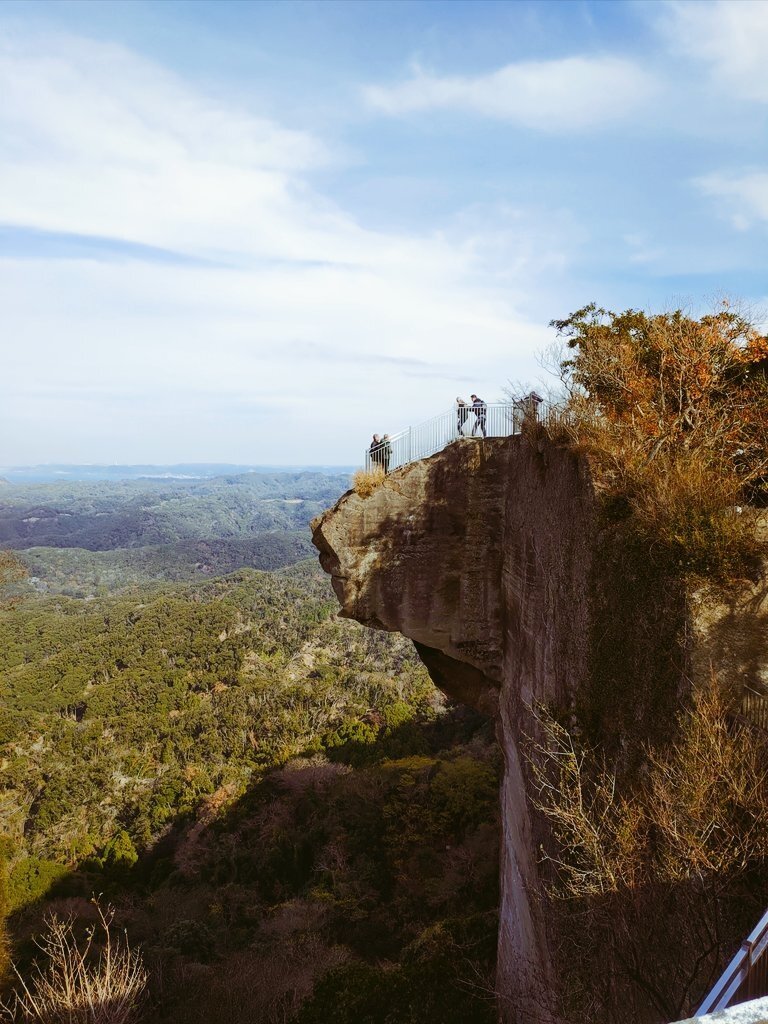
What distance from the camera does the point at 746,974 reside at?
4957 mm

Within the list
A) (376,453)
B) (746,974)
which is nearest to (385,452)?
(376,453)

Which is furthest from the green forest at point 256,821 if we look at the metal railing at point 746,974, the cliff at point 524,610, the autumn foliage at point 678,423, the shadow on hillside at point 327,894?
the autumn foliage at point 678,423

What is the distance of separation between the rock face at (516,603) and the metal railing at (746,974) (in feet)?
10.2

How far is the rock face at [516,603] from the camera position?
357 inches

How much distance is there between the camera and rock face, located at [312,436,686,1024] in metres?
9.07

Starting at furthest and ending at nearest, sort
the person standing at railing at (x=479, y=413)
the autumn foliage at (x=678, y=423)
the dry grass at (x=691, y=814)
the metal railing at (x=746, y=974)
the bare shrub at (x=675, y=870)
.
Result: the person standing at railing at (x=479, y=413)
the autumn foliage at (x=678, y=423)
the dry grass at (x=691, y=814)
the bare shrub at (x=675, y=870)
the metal railing at (x=746, y=974)

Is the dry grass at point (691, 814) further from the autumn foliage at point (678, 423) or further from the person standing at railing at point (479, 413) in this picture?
the person standing at railing at point (479, 413)

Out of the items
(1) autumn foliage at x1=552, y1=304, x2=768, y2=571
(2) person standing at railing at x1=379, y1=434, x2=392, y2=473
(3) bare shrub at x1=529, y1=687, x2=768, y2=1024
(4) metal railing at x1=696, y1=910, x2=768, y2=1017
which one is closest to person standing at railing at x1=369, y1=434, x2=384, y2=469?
(2) person standing at railing at x1=379, y1=434, x2=392, y2=473

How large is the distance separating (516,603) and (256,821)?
26313 millimetres

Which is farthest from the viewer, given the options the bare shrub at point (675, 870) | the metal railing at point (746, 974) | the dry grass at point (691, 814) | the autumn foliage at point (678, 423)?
the autumn foliage at point (678, 423)

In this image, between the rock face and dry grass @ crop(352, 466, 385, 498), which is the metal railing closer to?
the rock face

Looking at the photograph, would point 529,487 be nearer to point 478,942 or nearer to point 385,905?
point 478,942

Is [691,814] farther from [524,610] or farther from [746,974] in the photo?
[524,610]

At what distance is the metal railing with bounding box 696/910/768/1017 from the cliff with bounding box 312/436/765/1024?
2.95 m
